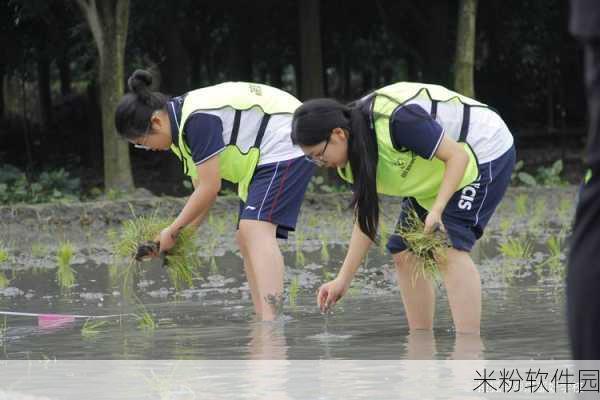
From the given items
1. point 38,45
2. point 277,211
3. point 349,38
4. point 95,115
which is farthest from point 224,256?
point 349,38

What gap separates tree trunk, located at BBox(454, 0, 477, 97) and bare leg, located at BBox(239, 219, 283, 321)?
9.14 meters

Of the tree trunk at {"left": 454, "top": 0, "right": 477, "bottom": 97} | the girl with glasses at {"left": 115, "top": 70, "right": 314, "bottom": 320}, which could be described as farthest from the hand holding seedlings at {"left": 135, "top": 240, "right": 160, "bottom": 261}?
the tree trunk at {"left": 454, "top": 0, "right": 477, "bottom": 97}

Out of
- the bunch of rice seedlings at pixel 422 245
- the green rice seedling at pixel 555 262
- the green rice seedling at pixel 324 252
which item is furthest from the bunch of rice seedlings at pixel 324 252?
the bunch of rice seedlings at pixel 422 245

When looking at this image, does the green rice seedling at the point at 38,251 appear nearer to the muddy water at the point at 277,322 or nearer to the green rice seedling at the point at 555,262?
the muddy water at the point at 277,322

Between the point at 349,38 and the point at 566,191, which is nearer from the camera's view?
the point at 566,191

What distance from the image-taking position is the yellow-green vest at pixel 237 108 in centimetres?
614

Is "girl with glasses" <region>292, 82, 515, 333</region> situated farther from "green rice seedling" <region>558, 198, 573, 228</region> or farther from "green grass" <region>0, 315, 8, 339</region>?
"green rice seedling" <region>558, 198, 573, 228</region>

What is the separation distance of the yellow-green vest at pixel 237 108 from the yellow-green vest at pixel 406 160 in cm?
109

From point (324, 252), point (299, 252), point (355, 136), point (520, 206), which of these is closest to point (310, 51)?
point (520, 206)

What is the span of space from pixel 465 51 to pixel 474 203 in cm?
1026

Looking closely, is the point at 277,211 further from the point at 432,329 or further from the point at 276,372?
→ the point at 276,372

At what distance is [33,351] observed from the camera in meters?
5.88

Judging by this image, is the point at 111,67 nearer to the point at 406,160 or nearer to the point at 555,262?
the point at 555,262

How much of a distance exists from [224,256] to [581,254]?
8335 millimetres
